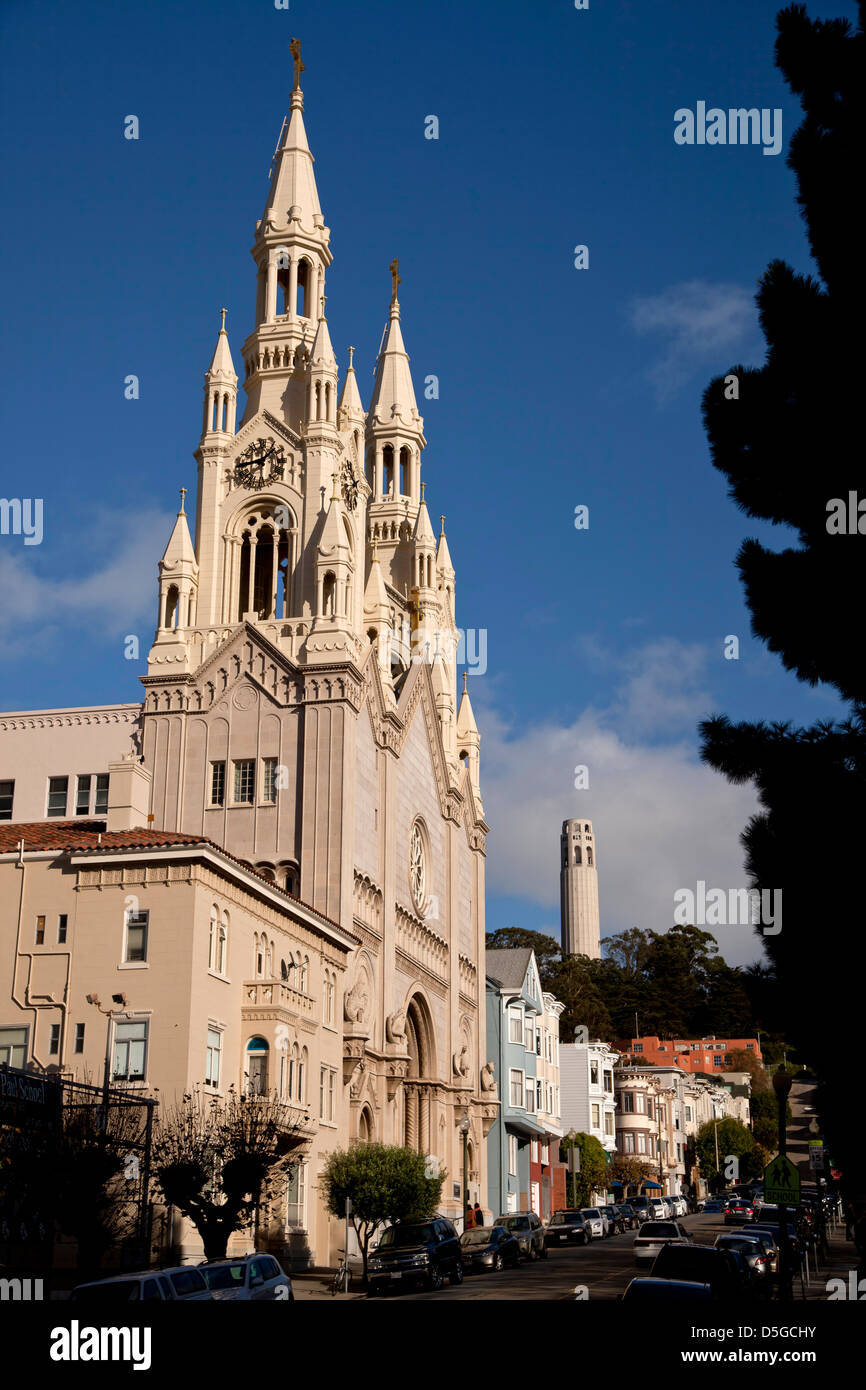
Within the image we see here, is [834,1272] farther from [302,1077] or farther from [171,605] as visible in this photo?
[171,605]

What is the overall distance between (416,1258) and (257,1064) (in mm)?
7835

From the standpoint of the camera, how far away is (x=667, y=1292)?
75.5ft

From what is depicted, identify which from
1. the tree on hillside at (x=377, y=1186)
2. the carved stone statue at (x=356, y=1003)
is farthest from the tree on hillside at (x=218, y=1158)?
the carved stone statue at (x=356, y=1003)

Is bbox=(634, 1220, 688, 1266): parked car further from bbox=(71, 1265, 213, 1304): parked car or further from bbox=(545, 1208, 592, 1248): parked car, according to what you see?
bbox=(71, 1265, 213, 1304): parked car

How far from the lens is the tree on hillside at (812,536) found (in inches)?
717

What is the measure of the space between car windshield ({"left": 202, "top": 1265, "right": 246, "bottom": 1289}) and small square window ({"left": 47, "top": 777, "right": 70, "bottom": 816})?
41.2 metres

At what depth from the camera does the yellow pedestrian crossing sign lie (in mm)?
26188

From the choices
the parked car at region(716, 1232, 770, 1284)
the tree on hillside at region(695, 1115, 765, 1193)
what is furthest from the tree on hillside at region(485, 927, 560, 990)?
the parked car at region(716, 1232, 770, 1284)

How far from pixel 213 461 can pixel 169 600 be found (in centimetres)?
755

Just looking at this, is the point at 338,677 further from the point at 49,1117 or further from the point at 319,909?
the point at 49,1117

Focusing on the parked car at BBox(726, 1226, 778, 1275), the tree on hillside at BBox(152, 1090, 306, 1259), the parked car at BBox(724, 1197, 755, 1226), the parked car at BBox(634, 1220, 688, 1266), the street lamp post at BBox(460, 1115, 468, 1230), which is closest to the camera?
the tree on hillside at BBox(152, 1090, 306, 1259)

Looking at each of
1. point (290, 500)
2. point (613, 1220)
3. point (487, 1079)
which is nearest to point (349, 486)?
point (290, 500)

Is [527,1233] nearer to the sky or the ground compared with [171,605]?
nearer to the ground
